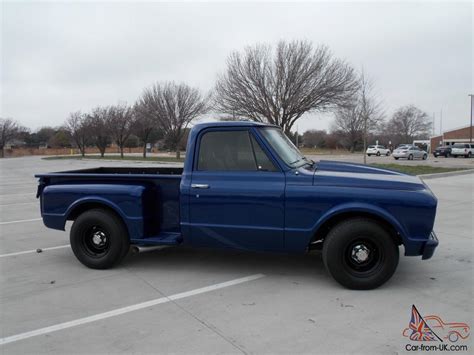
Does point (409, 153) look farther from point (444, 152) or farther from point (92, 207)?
point (92, 207)

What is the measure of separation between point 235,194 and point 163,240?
1.17 metres

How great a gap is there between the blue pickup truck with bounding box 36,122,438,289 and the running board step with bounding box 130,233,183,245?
0.01m

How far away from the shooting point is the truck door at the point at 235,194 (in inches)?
181

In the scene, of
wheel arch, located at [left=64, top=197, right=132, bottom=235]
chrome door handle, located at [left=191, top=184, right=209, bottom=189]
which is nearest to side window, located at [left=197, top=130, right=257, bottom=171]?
chrome door handle, located at [left=191, top=184, right=209, bottom=189]

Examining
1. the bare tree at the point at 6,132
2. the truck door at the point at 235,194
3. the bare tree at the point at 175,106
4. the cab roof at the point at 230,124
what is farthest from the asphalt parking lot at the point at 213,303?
the bare tree at the point at 6,132

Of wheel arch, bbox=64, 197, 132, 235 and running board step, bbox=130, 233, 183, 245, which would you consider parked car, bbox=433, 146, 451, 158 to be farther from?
wheel arch, bbox=64, 197, 132, 235

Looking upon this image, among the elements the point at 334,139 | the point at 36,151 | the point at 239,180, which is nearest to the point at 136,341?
the point at 239,180

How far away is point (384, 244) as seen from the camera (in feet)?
14.2

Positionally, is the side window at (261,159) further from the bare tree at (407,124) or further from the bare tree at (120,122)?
the bare tree at (407,124)

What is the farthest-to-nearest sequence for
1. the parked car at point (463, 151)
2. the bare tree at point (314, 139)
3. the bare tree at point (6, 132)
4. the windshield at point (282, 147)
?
the bare tree at point (314, 139) < the bare tree at point (6, 132) < the parked car at point (463, 151) < the windshield at point (282, 147)

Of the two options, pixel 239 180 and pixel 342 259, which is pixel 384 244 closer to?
pixel 342 259

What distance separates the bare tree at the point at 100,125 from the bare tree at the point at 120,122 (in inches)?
23.1

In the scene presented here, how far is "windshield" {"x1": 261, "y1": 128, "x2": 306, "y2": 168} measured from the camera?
15.8 ft

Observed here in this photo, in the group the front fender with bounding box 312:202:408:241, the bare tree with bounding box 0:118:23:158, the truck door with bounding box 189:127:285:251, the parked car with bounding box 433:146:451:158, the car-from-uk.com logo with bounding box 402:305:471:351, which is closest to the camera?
the car-from-uk.com logo with bounding box 402:305:471:351
